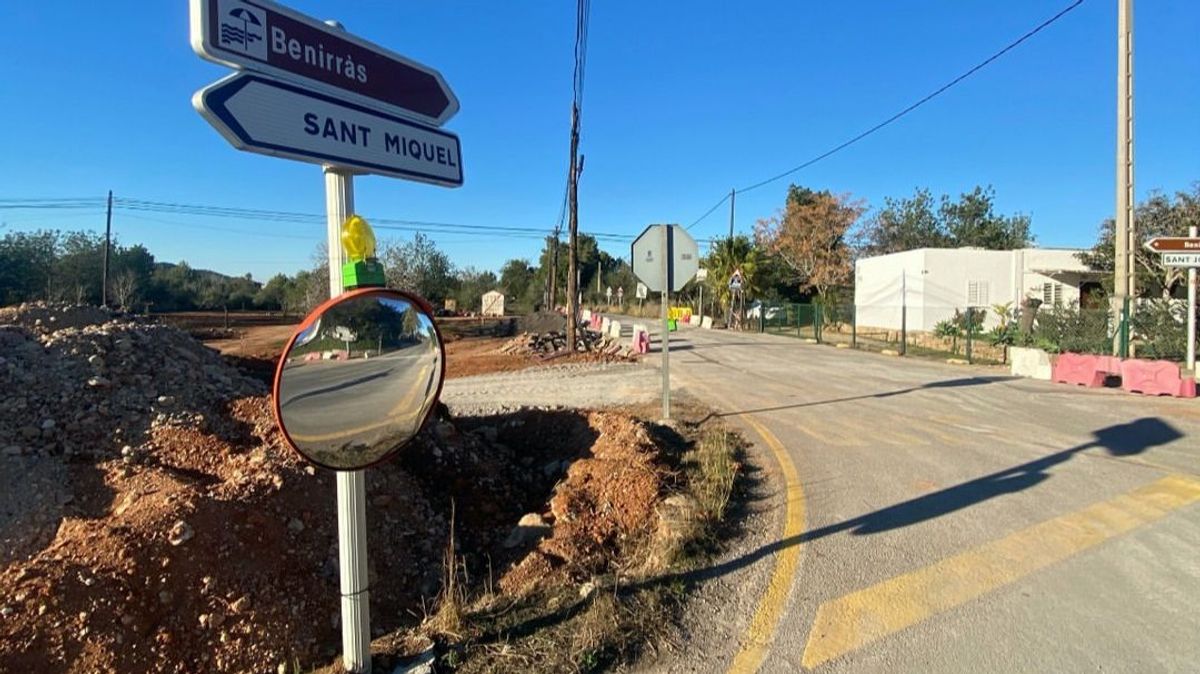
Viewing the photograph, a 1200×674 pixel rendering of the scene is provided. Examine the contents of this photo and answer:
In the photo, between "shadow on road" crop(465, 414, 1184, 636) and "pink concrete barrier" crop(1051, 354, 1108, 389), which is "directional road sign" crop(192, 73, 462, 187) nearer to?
"shadow on road" crop(465, 414, 1184, 636)

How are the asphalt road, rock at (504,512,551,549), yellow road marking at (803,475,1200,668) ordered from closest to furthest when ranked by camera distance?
the asphalt road < yellow road marking at (803,475,1200,668) < rock at (504,512,551,549)

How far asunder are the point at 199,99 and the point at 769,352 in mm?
20280

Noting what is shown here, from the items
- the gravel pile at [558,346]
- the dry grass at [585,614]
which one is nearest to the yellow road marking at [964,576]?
the dry grass at [585,614]

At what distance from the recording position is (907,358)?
766 inches

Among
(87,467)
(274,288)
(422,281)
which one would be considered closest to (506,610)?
(87,467)

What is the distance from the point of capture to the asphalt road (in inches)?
121

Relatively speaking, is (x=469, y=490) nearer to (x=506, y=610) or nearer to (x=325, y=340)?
(x=506, y=610)

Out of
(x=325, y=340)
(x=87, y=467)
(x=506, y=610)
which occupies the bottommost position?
(x=506, y=610)

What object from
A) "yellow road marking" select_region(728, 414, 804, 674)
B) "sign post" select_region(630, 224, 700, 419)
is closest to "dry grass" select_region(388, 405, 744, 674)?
"yellow road marking" select_region(728, 414, 804, 674)

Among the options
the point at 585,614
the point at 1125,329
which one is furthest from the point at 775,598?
the point at 1125,329

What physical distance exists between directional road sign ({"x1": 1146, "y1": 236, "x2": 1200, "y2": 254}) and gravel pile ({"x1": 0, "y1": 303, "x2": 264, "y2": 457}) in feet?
53.3

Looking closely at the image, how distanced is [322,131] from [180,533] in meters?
2.39

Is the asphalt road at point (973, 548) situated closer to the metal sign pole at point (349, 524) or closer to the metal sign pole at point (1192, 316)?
the metal sign pole at point (349, 524)

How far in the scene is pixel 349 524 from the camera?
260 centimetres
